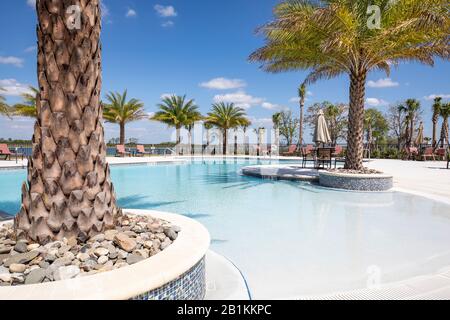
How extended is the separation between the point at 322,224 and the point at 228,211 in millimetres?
2002

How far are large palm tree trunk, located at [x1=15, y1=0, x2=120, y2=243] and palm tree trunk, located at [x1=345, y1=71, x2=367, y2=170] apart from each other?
915cm

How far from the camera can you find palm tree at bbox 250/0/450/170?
772cm

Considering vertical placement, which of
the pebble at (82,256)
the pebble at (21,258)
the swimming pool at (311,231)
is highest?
the pebble at (21,258)

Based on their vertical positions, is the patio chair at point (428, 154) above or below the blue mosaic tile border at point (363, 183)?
above

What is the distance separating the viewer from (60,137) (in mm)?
2244

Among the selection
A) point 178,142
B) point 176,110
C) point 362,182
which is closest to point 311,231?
point 362,182

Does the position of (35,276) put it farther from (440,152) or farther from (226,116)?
(226,116)

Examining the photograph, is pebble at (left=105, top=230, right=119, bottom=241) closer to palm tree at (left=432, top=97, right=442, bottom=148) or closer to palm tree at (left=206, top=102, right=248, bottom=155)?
palm tree at (left=206, top=102, right=248, bottom=155)

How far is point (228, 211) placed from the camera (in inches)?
242

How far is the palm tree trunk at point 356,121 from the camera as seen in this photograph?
31.4ft

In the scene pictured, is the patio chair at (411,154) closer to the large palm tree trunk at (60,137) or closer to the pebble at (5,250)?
the large palm tree trunk at (60,137)

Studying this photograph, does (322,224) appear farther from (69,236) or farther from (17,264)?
(17,264)

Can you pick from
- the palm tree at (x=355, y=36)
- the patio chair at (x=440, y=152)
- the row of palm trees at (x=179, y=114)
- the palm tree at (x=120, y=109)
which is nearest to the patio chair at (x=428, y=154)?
the patio chair at (x=440, y=152)
